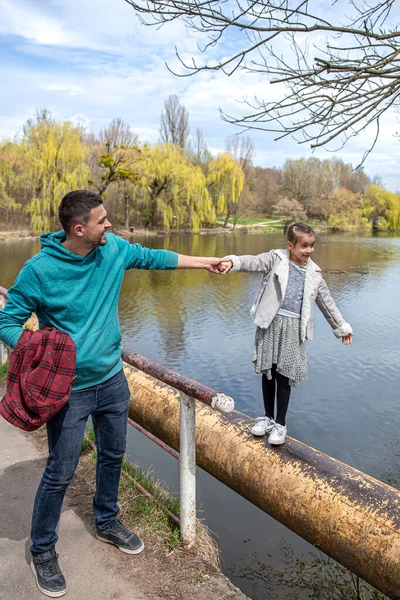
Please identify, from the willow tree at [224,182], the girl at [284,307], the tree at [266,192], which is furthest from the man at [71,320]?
the tree at [266,192]

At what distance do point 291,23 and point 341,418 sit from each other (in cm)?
549

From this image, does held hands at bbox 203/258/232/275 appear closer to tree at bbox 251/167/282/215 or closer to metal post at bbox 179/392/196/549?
metal post at bbox 179/392/196/549

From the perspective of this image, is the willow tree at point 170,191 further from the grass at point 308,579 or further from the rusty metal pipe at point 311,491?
the rusty metal pipe at point 311,491

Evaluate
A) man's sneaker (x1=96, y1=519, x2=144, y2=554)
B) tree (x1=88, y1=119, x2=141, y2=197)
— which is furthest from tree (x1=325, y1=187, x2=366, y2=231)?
man's sneaker (x1=96, y1=519, x2=144, y2=554)

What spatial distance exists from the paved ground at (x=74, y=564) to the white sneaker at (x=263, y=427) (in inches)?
28.8

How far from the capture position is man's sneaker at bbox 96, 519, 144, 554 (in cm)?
267

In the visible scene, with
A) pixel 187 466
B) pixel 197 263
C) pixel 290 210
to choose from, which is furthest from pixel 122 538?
pixel 290 210

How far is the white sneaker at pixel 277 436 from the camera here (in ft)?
8.88

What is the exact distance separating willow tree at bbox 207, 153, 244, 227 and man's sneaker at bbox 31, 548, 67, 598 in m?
47.5

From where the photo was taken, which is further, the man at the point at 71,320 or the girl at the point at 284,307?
the girl at the point at 284,307

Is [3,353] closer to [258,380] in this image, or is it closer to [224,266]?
[224,266]

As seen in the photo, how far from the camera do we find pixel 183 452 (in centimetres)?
265

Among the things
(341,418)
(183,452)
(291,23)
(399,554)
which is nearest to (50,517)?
(183,452)

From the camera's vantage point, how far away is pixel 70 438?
7.87 feet
